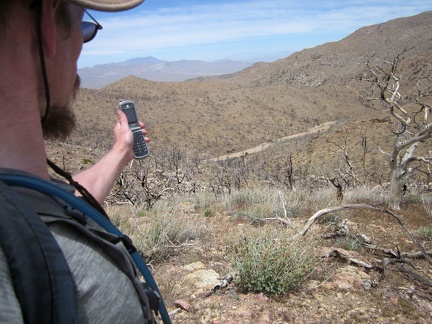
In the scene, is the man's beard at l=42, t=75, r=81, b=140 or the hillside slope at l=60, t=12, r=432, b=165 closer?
the man's beard at l=42, t=75, r=81, b=140

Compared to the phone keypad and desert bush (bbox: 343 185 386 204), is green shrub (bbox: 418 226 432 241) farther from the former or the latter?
the phone keypad

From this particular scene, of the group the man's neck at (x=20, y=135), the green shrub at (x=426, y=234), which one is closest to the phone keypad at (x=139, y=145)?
the man's neck at (x=20, y=135)

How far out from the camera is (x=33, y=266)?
1.97ft

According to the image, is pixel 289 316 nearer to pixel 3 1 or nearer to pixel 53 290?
pixel 53 290

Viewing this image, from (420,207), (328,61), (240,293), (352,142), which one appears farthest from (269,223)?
(328,61)

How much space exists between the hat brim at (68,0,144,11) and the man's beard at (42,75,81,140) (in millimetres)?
295

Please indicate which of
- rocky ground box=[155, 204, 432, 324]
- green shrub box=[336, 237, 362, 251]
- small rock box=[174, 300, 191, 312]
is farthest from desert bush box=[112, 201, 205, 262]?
green shrub box=[336, 237, 362, 251]

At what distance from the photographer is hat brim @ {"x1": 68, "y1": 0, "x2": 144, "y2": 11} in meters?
0.78

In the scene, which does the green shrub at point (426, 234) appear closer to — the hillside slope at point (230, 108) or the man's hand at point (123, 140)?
the man's hand at point (123, 140)

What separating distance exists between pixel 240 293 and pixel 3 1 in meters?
2.48

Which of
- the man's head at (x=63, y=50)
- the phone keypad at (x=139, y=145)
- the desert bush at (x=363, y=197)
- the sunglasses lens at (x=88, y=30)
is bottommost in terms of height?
the desert bush at (x=363, y=197)

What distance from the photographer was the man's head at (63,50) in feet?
2.67

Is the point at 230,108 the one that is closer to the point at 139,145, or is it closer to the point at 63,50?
the point at 139,145

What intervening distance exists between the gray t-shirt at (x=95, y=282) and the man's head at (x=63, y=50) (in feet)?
0.99
